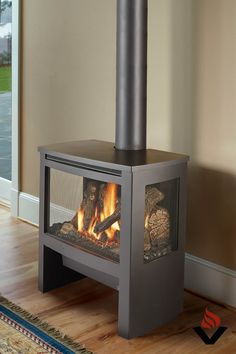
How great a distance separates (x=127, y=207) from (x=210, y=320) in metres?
0.61

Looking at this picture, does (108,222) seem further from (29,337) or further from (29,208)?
(29,208)

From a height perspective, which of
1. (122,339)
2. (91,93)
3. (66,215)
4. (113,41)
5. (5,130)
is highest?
(113,41)

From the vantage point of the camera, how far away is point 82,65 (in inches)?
121

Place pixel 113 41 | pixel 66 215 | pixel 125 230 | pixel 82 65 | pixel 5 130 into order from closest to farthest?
1. pixel 125 230
2. pixel 66 215
3. pixel 113 41
4. pixel 82 65
5. pixel 5 130

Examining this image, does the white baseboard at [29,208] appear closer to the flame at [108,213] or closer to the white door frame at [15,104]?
the white door frame at [15,104]

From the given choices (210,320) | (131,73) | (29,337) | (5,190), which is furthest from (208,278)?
(5,190)

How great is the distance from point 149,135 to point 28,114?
3.54 feet

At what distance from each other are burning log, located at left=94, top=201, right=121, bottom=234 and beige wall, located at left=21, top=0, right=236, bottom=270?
1.53 feet

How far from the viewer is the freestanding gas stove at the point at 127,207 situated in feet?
7.10

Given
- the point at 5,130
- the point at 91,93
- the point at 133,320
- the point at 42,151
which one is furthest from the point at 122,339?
the point at 5,130

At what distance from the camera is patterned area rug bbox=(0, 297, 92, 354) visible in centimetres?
209

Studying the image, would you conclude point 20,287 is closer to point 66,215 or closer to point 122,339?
point 66,215

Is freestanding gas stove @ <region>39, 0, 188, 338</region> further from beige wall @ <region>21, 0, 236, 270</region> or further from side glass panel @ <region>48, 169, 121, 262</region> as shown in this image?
Result: beige wall @ <region>21, 0, 236, 270</region>

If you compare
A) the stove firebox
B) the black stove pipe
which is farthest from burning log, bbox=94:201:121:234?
the black stove pipe
